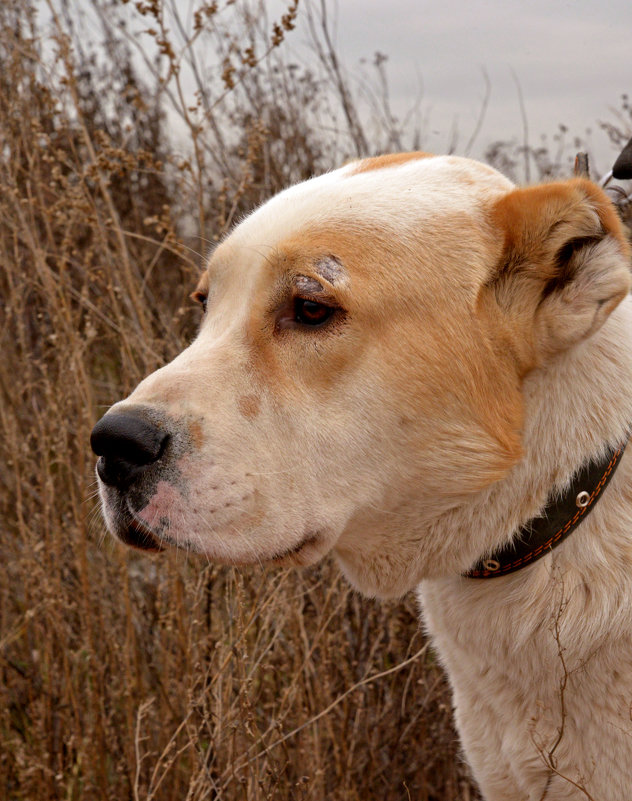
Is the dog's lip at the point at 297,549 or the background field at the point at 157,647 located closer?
the dog's lip at the point at 297,549

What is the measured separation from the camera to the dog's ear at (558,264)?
6.30 feet

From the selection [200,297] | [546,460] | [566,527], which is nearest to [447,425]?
[546,460]

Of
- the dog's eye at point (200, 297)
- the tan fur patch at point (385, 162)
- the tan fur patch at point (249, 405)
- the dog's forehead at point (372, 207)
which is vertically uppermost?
the tan fur patch at point (385, 162)

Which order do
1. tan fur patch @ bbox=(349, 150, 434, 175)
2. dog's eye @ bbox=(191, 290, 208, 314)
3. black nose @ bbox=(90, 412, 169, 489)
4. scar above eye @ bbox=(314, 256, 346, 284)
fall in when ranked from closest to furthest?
black nose @ bbox=(90, 412, 169, 489), scar above eye @ bbox=(314, 256, 346, 284), tan fur patch @ bbox=(349, 150, 434, 175), dog's eye @ bbox=(191, 290, 208, 314)

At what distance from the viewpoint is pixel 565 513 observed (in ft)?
6.58

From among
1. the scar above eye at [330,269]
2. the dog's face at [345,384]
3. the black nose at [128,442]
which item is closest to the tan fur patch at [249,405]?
the dog's face at [345,384]

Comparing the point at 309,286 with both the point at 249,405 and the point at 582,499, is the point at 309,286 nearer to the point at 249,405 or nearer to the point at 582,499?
the point at 249,405

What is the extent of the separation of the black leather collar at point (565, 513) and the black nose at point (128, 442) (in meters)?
0.82

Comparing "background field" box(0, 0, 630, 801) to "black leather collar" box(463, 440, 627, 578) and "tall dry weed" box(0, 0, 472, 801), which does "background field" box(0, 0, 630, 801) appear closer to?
"tall dry weed" box(0, 0, 472, 801)

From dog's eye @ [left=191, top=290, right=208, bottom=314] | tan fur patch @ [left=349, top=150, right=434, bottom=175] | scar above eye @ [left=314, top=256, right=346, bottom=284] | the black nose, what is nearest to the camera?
the black nose

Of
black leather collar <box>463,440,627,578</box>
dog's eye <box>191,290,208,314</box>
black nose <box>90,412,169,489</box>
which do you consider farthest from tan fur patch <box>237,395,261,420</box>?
black leather collar <box>463,440,627,578</box>

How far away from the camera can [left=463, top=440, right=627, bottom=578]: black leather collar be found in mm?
2004

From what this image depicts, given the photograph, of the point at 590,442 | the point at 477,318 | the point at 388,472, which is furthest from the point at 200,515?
the point at 590,442

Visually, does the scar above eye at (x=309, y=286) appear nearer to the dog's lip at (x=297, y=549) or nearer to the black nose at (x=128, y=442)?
the black nose at (x=128, y=442)
